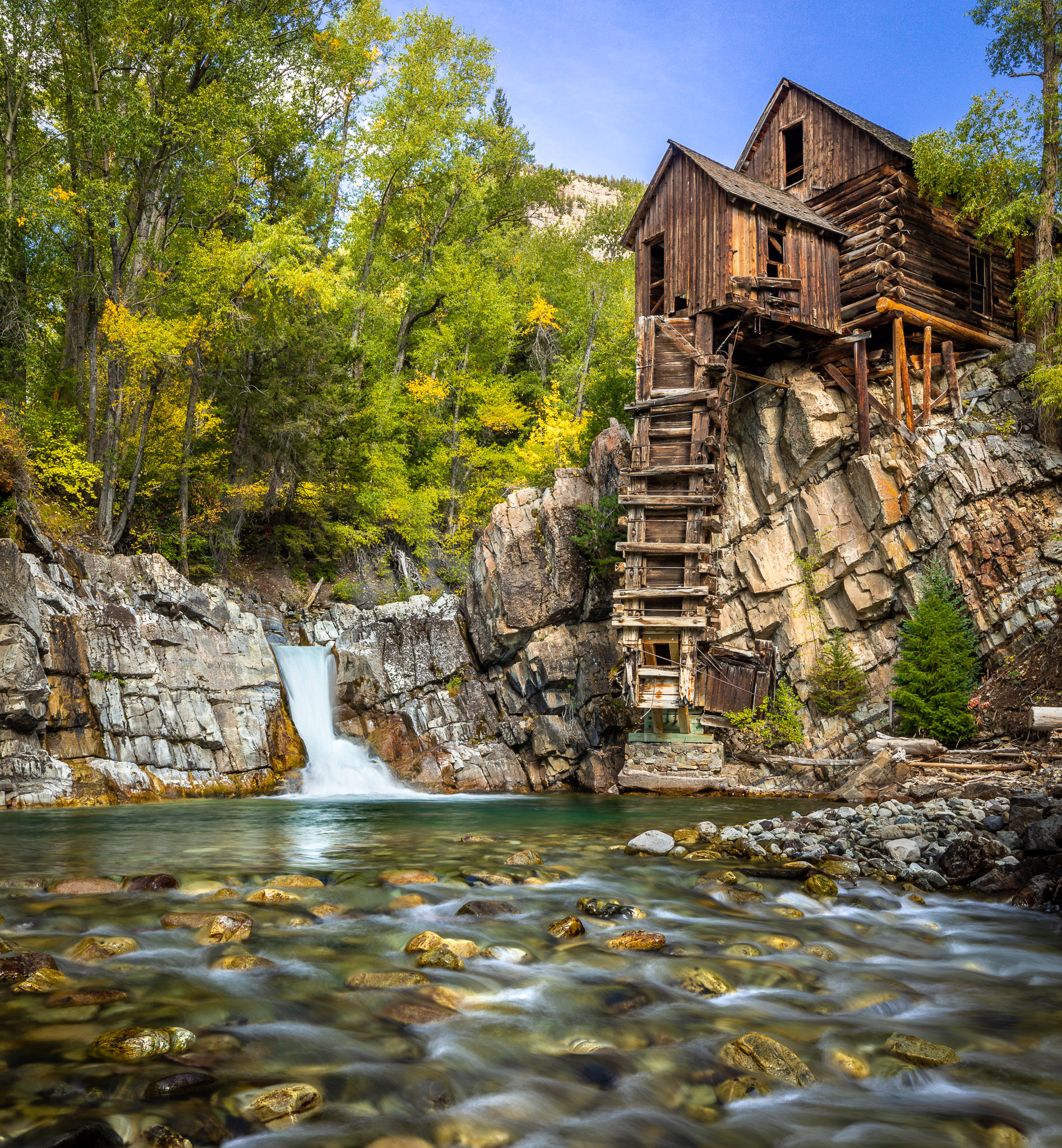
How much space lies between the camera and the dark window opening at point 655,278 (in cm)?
2477

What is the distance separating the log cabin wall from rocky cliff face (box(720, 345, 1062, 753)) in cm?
232

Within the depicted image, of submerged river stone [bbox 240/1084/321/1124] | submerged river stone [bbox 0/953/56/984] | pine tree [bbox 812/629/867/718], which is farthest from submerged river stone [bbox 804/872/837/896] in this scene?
pine tree [bbox 812/629/867/718]

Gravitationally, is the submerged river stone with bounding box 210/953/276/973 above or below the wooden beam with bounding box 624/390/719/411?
below

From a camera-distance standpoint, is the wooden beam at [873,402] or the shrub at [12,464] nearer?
the shrub at [12,464]

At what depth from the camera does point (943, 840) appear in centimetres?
964

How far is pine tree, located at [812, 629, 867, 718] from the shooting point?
2130cm

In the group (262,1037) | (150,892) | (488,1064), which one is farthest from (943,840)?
(150,892)

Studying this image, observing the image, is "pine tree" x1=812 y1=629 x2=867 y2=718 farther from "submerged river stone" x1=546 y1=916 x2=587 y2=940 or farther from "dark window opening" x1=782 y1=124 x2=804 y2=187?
"submerged river stone" x1=546 y1=916 x2=587 y2=940

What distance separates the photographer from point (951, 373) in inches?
958

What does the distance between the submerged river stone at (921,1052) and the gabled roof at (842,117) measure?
2528 centimetres

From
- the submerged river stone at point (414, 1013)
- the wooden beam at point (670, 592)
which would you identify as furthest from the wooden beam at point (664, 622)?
the submerged river stone at point (414, 1013)

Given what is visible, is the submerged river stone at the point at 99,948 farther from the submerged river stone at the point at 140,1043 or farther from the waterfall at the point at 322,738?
the waterfall at the point at 322,738

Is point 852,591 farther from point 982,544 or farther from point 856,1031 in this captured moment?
point 856,1031

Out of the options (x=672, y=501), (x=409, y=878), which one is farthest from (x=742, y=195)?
(x=409, y=878)
